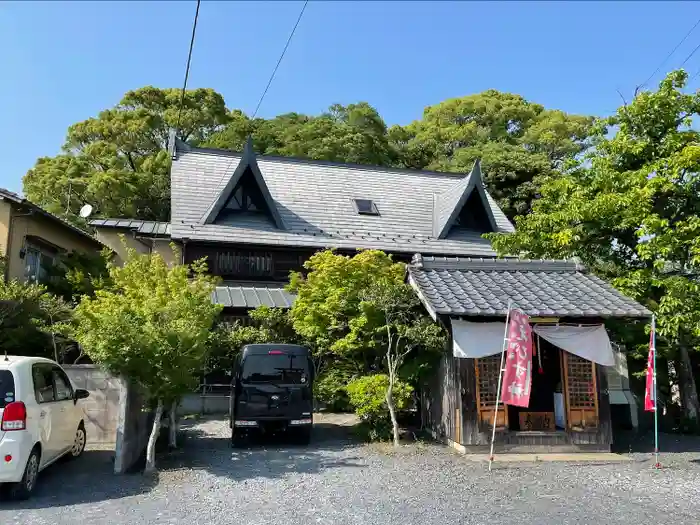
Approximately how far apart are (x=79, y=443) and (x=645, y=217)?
12.5 m

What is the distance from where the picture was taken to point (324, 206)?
21562 mm

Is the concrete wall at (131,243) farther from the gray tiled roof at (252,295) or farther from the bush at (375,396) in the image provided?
the bush at (375,396)

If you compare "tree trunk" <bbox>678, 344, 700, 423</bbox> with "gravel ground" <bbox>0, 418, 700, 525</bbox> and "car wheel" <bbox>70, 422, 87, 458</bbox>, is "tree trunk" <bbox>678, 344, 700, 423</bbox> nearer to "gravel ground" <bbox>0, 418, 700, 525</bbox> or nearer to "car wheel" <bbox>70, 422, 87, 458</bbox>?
"gravel ground" <bbox>0, 418, 700, 525</bbox>

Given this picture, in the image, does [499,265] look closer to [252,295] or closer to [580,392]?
[580,392]

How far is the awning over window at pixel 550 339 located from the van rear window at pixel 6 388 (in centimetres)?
687

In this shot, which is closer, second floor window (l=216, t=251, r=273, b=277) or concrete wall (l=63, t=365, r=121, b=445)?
concrete wall (l=63, t=365, r=121, b=445)

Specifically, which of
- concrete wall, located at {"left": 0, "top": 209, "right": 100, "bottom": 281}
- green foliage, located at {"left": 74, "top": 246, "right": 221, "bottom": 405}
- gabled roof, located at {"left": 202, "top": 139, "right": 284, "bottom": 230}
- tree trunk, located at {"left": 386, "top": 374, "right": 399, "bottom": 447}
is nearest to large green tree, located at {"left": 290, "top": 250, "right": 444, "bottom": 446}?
tree trunk, located at {"left": 386, "top": 374, "right": 399, "bottom": 447}

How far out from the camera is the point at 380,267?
44.0 feet

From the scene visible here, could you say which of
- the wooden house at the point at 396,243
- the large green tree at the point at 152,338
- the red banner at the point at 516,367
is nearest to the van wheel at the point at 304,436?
the wooden house at the point at 396,243

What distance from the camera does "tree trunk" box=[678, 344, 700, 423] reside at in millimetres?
13109

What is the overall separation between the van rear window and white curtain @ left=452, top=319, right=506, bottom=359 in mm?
6857

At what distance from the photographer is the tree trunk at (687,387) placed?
13.1 metres

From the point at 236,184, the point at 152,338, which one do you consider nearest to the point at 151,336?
the point at 152,338

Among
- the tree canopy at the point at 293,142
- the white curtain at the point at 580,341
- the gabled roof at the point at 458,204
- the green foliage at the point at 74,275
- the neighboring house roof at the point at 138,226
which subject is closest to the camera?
the white curtain at the point at 580,341
